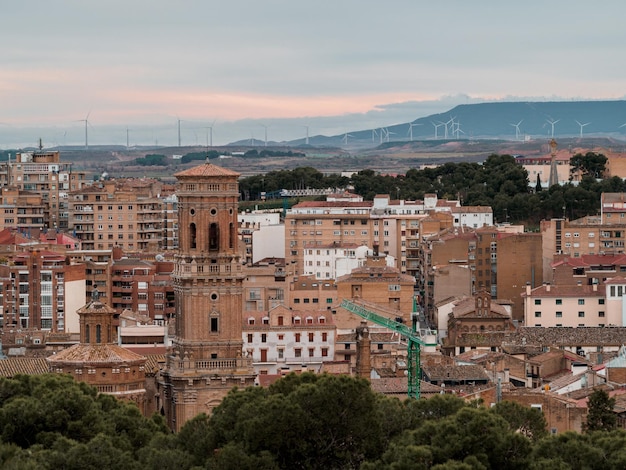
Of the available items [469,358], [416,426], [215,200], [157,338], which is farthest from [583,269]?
[416,426]

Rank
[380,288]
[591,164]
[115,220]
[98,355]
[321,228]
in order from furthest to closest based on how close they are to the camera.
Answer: [591,164]
[115,220]
[321,228]
[380,288]
[98,355]

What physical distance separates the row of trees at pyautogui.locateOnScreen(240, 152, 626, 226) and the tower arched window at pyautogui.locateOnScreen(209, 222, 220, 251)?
228 feet

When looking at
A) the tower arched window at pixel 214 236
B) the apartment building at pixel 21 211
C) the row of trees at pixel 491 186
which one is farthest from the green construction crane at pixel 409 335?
the apartment building at pixel 21 211

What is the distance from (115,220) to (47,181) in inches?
695

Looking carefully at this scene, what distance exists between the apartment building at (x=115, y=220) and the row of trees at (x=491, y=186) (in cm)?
1892

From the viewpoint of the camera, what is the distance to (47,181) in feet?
489

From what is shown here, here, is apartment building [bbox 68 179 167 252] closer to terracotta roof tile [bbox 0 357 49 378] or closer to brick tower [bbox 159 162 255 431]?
terracotta roof tile [bbox 0 357 49 378]

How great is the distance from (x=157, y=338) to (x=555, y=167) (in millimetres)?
89741

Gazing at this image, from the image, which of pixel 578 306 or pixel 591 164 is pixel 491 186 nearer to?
pixel 591 164

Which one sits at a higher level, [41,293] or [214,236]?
[214,236]

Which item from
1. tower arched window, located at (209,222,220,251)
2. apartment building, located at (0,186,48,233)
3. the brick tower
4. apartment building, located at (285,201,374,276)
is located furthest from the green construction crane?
apartment building, located at (0,186,48,233)

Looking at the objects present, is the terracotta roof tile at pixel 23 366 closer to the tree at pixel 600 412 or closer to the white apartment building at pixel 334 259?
the tree at pixel 600 412

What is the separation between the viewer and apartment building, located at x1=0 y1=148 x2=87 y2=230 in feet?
468

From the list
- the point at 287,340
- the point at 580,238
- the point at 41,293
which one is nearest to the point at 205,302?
the point at 287,340
